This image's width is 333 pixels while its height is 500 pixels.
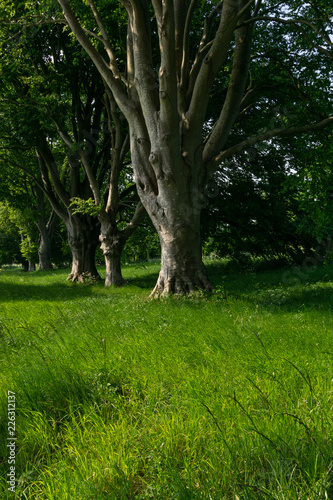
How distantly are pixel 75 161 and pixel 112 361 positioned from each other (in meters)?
16.2

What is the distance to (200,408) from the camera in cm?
254

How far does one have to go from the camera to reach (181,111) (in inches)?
399

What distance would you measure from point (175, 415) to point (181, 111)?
358 inches

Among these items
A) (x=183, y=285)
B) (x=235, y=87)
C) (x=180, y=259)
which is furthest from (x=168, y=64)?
(x=183, y=285)

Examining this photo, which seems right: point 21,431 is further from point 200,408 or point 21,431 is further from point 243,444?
point 243,444

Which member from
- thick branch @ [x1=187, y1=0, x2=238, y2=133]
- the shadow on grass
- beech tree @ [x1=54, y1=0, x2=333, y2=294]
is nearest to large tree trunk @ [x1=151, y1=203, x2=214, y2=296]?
beech tree @ [x1=54, y1=0, x2=333, y2=294]

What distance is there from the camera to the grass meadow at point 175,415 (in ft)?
6.12

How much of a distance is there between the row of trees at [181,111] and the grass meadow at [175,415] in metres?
5.10

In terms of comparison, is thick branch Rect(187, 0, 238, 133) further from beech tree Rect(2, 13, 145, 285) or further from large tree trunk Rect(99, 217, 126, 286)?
large tree trunk Rect(99, 217, 126, 286)

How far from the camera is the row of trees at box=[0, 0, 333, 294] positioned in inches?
372

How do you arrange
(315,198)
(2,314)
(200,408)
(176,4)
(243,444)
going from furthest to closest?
(315,198) < (176,4) < (2,314) < (200,408) < (243,444)

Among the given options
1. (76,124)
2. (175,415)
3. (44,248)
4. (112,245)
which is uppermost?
(76,124)

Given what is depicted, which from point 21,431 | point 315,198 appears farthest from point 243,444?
point 315,198

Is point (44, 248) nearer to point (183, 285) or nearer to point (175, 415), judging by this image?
point (183, 285)
